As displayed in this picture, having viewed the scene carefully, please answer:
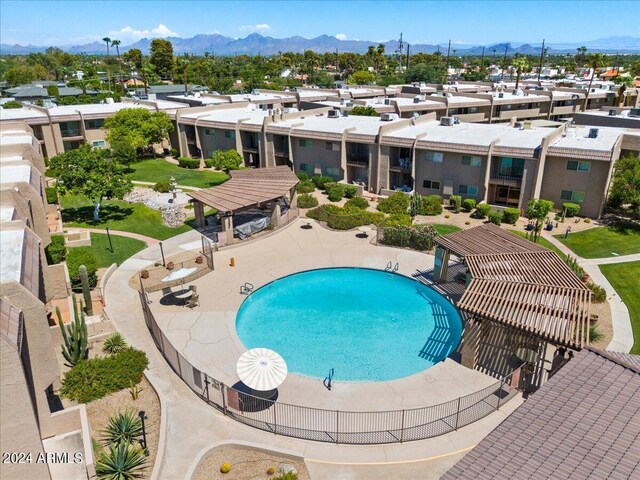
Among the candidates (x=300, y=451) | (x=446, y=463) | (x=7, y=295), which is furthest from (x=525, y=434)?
(x=7, y=295)

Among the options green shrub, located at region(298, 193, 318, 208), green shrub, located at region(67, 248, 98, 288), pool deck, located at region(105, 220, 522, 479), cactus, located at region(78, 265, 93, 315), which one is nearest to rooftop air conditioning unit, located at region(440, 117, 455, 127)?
green shrub, located at region(298, 193, 318, 208)

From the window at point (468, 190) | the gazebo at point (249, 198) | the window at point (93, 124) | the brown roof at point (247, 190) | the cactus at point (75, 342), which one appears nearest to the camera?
the cactus at point (75, 342)

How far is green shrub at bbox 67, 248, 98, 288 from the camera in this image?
31.1m

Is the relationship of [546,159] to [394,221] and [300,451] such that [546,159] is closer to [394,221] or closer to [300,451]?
[394,221]

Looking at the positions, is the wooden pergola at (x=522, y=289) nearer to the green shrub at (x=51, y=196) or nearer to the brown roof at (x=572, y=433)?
the brown roof at (x=572, y=433)

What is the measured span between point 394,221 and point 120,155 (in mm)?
39575

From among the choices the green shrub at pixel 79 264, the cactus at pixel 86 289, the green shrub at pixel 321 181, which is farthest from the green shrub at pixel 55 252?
the green shrub at pixel 321 181

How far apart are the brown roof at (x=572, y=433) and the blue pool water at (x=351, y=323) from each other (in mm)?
9776

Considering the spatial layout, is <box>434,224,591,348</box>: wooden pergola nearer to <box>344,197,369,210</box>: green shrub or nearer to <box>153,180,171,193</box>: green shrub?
<box>344,197,369,210</box>: green shrub

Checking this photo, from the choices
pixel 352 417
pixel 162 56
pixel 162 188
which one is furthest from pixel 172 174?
pixel 162 56

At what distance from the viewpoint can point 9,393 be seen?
13.4 meters

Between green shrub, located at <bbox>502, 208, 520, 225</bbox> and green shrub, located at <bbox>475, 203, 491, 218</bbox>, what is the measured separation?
1.63 meters

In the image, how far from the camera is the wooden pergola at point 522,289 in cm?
2098

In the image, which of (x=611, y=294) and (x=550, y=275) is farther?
(x=611, y=294)
